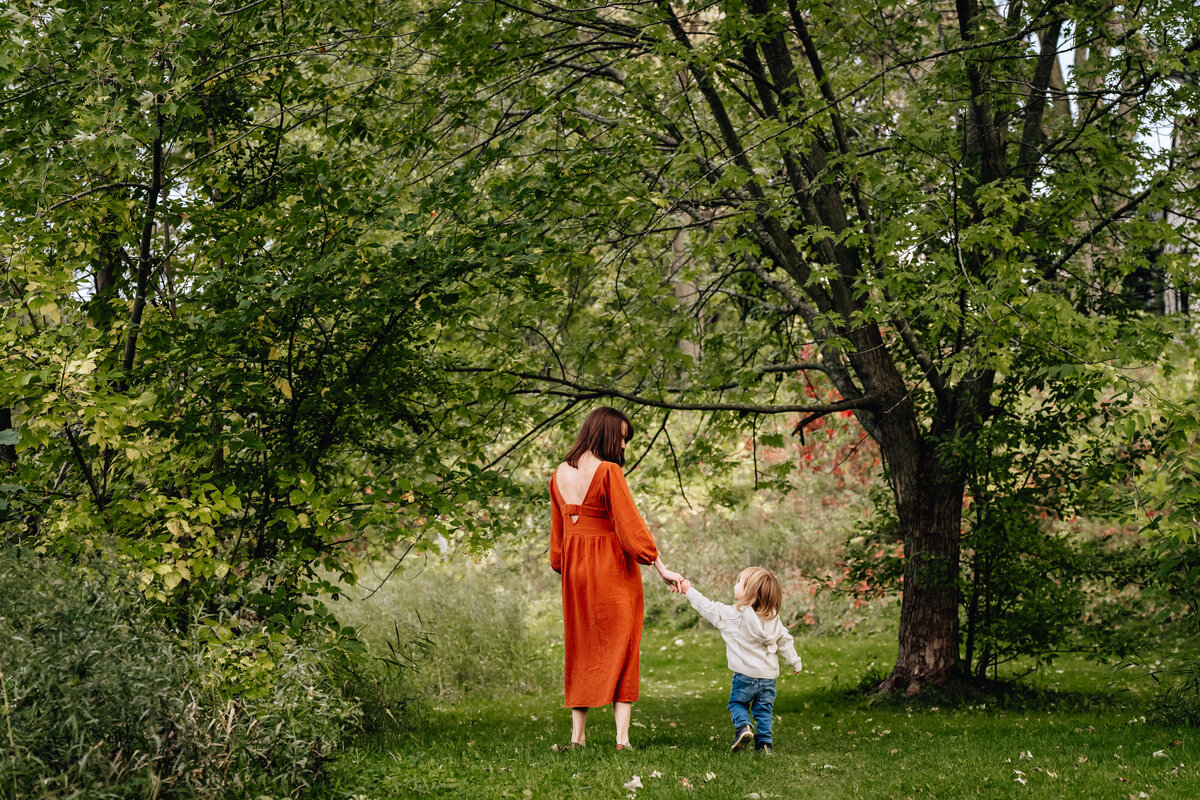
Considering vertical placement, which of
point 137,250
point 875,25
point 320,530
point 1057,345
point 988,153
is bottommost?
point 320,530

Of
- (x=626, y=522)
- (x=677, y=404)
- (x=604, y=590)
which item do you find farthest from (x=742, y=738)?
(x=677, y=404)

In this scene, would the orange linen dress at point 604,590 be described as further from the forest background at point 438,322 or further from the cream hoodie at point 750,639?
A: the forest background at point 438,322

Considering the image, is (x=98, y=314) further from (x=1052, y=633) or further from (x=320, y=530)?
(x=1052, y=633)

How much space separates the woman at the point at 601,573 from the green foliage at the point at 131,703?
54.9 inches

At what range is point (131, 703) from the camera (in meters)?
3.36

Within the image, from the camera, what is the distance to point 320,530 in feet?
16.3

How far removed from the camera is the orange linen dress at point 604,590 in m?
5.20

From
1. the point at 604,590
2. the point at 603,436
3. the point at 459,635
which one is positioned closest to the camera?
the point at 604,590

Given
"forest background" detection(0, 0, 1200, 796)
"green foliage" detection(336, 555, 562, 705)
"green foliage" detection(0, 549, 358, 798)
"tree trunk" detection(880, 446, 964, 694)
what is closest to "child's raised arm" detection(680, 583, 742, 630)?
"forest background" detection(0, 0, 1200, 796)

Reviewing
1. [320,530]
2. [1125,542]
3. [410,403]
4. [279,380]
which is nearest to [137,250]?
[279,380]

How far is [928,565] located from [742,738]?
327 cm

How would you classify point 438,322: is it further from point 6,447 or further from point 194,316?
point 6,447

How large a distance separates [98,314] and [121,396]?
1.46 metres

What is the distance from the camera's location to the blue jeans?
5672mm
